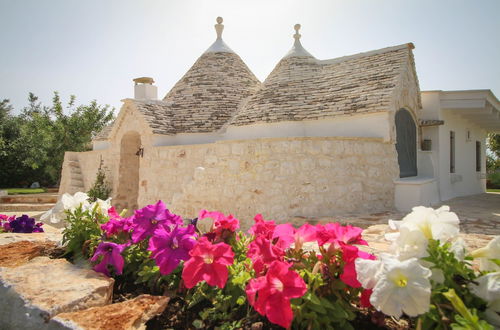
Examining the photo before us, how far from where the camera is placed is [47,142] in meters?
20.0

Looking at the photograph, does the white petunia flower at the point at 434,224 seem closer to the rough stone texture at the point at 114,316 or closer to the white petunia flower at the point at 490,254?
the white petunia flower at the point at 490,254

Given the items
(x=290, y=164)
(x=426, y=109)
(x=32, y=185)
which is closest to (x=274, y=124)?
(x=290, y=164)

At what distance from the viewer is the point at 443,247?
4.33 ft

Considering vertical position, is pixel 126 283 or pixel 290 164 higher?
pixel 290 164

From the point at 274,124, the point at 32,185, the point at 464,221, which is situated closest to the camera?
the point at 464,221

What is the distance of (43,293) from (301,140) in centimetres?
600

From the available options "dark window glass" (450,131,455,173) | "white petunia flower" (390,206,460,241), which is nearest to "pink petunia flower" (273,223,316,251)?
"white petunia flower" (390,206,460,241)

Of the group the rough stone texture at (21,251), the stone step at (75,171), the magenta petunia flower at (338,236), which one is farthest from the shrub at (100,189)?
the magenta petunia flower at (338,236)

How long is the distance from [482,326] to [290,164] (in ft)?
19.7

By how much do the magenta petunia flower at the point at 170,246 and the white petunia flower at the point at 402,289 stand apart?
1052mm

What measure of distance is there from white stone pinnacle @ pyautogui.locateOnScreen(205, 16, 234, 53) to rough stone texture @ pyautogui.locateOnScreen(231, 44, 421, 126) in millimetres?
3952

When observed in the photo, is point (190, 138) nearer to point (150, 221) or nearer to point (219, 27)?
point (219, 27)

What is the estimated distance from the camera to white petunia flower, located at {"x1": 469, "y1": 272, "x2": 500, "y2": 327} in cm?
123

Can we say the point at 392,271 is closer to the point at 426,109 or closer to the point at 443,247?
the point at 443,247
